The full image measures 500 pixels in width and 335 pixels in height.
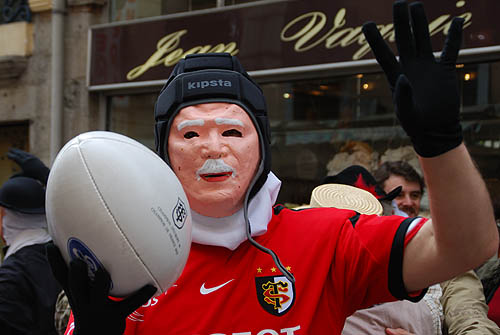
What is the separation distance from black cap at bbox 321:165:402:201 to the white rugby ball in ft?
6.68

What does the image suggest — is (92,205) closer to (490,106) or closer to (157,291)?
(157,291)

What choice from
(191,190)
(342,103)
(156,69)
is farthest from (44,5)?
(191,190)

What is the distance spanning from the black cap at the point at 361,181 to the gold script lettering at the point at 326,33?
2.57 m

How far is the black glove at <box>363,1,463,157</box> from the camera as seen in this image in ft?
4.55

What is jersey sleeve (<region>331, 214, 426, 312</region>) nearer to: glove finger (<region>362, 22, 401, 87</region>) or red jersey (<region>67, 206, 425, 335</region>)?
red jersey (<region>67, 206, 425, 335</region>)

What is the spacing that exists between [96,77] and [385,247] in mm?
6936

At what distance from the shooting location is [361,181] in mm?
3627

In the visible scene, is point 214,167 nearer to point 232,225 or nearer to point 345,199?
point 232,225

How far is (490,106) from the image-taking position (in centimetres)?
593

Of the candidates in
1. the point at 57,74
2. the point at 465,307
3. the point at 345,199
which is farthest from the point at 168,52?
the point at 465,307

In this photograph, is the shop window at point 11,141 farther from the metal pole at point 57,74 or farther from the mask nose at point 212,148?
the mask nose at point 212,148

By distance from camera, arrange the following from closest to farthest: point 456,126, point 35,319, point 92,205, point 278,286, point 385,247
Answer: point 456,126 < point 92,205 < point 385,247 < point 278,286 < point 35,319

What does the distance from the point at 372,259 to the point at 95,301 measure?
31.8 inches

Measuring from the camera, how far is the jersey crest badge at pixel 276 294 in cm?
181
